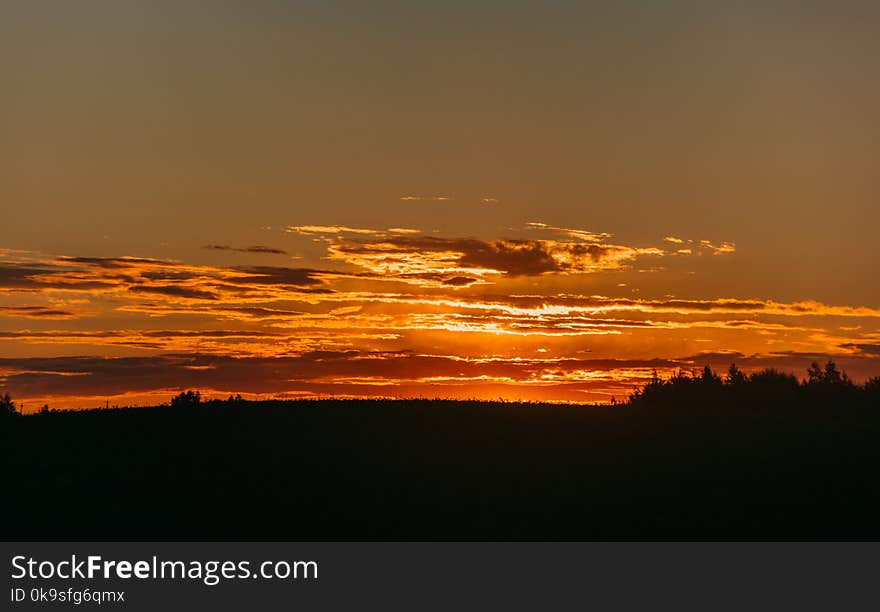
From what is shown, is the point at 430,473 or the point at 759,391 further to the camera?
the point at 759,391

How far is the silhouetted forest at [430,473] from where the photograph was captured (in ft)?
147

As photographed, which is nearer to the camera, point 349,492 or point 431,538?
point 431,538

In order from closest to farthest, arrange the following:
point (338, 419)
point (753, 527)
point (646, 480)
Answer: point (753, 527) < point (646, 480) < point (338, 419)

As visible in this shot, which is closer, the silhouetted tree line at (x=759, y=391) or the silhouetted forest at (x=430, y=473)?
the silhouetted forest at (x=430, y=473)

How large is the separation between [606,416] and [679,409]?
20.8 feet

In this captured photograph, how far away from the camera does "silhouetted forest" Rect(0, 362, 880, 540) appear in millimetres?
44750

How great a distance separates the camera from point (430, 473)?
51.4 m

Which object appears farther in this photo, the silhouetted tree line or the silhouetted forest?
the silhouetted tree line

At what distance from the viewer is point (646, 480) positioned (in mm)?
51438

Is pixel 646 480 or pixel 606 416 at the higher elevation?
pixel 606 416
